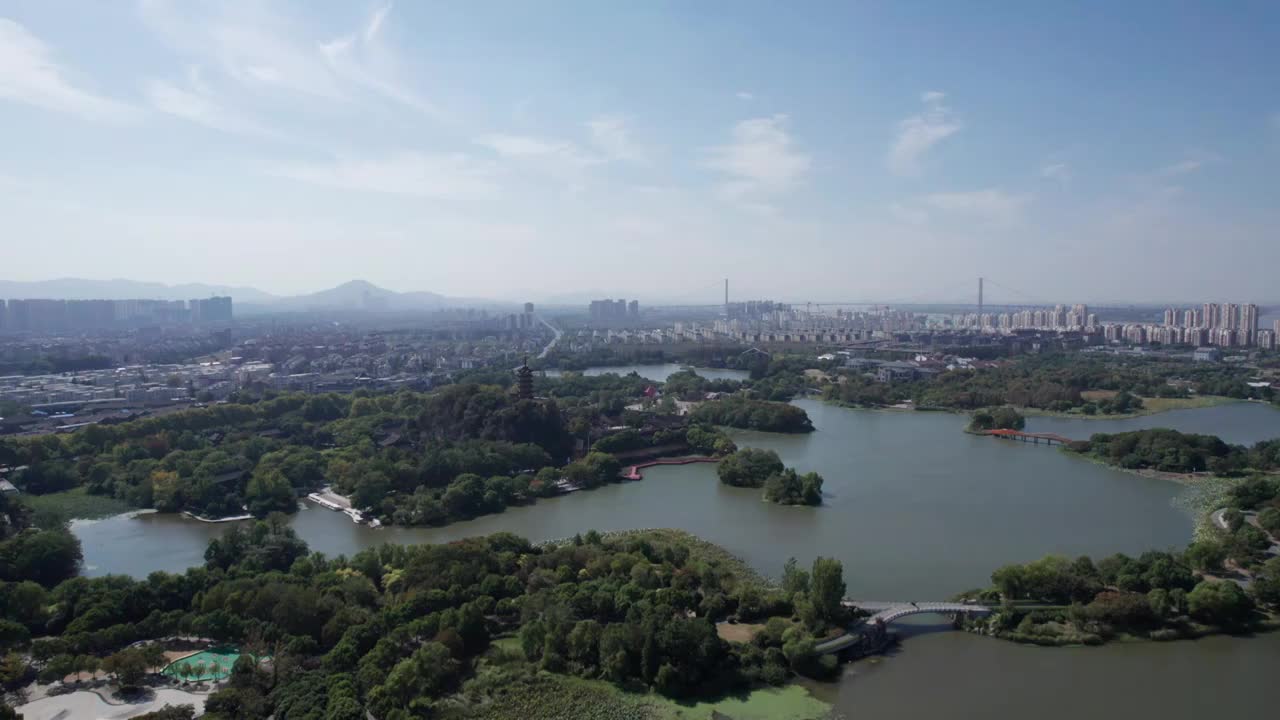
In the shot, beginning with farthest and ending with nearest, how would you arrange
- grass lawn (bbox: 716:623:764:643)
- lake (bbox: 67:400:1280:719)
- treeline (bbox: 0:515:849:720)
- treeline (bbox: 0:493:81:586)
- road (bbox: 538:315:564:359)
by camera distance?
1. road (bbox: 538:315:564:359)
2. treeline (bbox: 0:493:81:586)
3. grass lawn (bbox: 716:623:764:643)
4. lake (bbox: 67:400:1280:719)
5. treeline (bbox: 0:515:849:720)

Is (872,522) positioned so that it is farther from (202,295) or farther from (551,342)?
(202,295)

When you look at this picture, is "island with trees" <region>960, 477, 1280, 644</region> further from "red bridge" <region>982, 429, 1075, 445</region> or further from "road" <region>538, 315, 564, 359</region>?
"road" <region>538, 315, 564, 359</region>

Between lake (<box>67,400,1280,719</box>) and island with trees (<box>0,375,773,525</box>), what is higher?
island with trees (<box>0,375,773,525</box>)

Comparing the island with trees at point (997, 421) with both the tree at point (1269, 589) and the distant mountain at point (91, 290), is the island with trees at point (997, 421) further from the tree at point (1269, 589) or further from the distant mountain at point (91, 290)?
the distant mountain at point (91, 290)

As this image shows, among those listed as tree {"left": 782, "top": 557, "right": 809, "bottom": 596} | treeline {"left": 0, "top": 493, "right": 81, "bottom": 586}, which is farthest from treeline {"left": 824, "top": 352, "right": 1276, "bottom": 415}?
treeline {"left": 0, "top": 493, "right": 81, "bottom": 586}

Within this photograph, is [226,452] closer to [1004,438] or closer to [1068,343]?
[1004,438]

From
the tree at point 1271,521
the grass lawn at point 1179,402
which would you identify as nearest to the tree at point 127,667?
the tree at point 1271,521

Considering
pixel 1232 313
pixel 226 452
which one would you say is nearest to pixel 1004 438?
pixel 226 452
